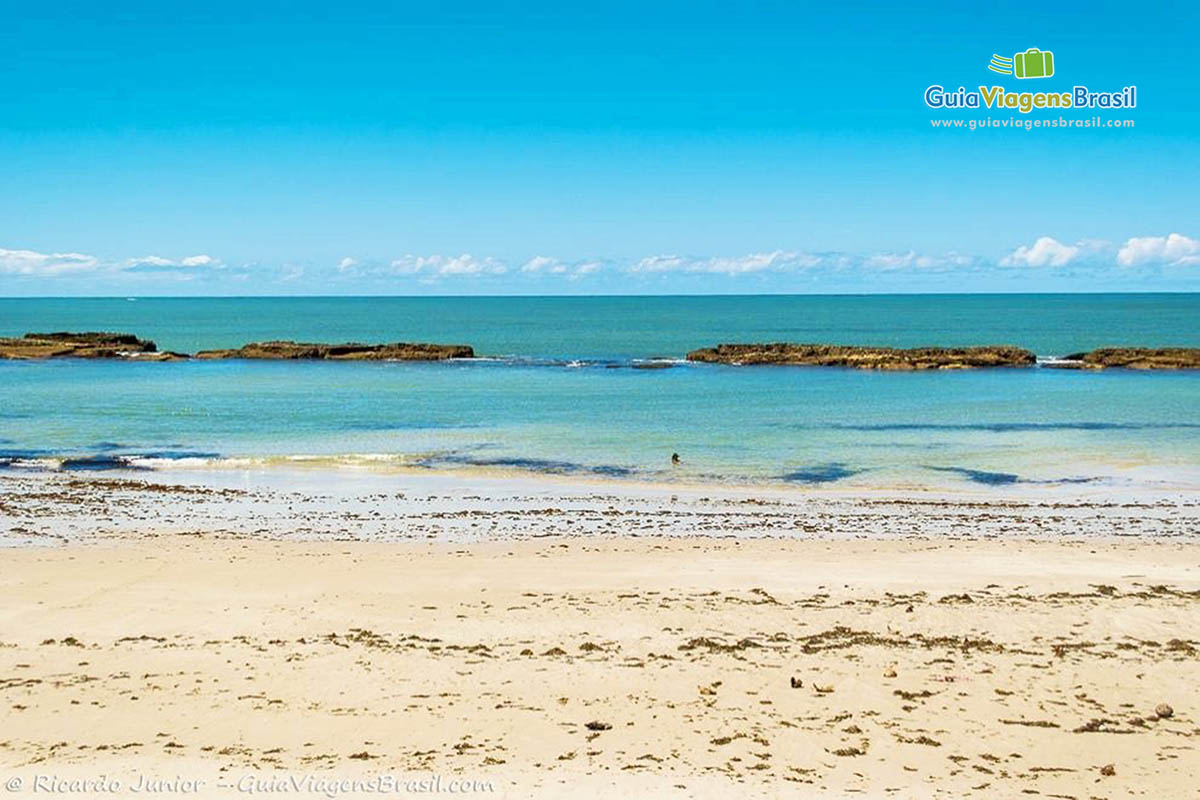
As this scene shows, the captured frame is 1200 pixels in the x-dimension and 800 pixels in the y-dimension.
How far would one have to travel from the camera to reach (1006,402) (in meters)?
44.0

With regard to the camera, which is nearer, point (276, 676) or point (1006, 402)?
point (276, 676)

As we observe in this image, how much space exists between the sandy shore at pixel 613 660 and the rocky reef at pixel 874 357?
44.3 m

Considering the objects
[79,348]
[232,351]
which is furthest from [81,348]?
[232,351]

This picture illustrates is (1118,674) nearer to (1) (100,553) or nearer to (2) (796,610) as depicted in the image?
(2) (796,610)

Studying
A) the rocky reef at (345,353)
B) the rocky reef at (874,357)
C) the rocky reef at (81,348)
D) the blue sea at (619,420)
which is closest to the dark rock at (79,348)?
the rocky reef at (81,348)

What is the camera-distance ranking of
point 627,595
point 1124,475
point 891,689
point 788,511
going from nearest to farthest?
1. point 891,689
2. point 627,595
3. point 788,511
4. point 1124,475

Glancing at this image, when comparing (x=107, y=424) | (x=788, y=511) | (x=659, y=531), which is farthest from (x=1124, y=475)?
(x=107, y=424)

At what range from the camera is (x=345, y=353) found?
74000 mm

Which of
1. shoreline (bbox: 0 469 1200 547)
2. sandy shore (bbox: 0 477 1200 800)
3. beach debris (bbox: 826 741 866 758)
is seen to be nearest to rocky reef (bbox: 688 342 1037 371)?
shoreline (bbox: 0 469 1200 547)

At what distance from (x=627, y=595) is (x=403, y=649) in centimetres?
357

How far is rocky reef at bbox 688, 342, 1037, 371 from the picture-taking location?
206ft

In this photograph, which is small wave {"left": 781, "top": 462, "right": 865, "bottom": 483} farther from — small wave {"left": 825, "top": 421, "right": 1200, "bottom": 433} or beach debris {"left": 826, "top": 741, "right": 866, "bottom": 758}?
beach debris {"left": 826, "top": 741, "right": 866, "bottom": 758}

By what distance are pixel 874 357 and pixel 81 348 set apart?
54912mm

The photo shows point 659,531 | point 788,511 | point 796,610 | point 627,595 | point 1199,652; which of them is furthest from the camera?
point 788,511
